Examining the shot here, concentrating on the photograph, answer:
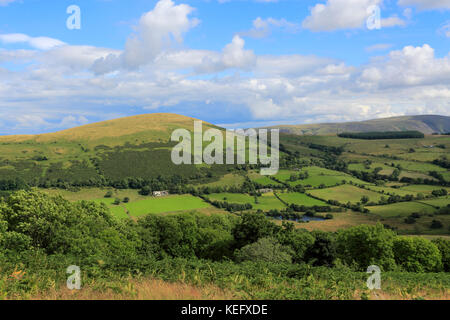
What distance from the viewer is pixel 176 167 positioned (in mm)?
166250

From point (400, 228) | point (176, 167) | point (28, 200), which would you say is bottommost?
point (400, 228)

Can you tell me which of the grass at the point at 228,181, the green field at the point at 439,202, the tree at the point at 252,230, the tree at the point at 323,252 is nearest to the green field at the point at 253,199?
the grass at the point at 228,181

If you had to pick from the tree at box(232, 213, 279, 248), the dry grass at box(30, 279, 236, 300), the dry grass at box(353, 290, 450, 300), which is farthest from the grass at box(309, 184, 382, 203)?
the dry grass at box(30, 279, 236, 300)

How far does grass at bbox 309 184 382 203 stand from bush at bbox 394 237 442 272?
261 ft

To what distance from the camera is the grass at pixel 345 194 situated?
11812cm

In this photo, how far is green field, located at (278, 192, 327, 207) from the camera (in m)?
113

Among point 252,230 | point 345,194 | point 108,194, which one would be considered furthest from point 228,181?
point 252,230

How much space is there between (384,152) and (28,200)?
19929 centimetres

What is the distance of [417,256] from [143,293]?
38811 millimetres

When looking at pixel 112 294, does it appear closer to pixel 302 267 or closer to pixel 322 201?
pixel 302 267

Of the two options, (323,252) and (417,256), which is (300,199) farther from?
(323,252)

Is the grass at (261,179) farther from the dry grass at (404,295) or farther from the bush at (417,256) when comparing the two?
the dry grass at (404,295)

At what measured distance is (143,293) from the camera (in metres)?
8.98

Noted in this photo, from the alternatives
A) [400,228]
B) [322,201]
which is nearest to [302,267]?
[400,228]
